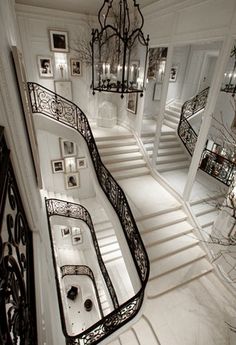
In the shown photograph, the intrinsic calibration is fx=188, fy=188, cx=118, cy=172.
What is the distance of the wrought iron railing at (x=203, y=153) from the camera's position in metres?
6.72

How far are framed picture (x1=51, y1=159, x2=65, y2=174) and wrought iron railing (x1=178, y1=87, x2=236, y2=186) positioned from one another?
212 inches

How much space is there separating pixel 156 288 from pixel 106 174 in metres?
3.15

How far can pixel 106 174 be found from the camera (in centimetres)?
550

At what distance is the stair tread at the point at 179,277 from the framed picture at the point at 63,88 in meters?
7.20

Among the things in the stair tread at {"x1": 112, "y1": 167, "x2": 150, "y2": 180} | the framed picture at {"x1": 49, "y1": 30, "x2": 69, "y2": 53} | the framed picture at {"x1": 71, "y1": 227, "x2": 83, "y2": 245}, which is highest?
the framed picture at {"x1": 49, "y1": 30, "x2": 69, "y2": 53}

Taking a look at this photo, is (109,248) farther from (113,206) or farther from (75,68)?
(75,68)

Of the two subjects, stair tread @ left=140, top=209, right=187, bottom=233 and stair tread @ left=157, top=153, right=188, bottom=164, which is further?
stair tread @ left=157, top=153, right=188, bottom=164

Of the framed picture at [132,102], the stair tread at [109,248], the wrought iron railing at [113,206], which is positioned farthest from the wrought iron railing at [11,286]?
the framed picture at [132,102]

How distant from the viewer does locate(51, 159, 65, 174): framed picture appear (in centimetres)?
853

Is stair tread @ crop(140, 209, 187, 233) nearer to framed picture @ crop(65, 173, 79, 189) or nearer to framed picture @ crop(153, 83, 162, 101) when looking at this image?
framed picture @ crop(65, 173, 79, 189)

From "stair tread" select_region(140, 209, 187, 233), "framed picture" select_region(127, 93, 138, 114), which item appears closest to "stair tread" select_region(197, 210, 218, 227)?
"stair tread" select_region(140, 209, 187, 233)

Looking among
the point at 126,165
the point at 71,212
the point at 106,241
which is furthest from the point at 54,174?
the point at 106,241

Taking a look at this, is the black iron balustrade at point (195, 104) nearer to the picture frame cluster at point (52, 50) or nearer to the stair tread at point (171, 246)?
the picture frame cluster at point (52, 50)

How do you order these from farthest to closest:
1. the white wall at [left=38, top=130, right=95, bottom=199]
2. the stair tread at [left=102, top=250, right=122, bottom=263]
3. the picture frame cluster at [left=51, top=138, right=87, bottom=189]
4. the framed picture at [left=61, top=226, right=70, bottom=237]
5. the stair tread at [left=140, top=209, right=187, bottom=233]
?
the framed picture at [left=61, top=226, right=70, bottom=237]
the picture frame cluster at [left=51, top=138, right=87, bottom=189]
the white wall at [left=38, top=130, right=95, bottom=199]
the stair tread at [left=102, top=250, right=122, bottom=263]
the stair tread at [left=140, top=209, right=187, bottom=233]
